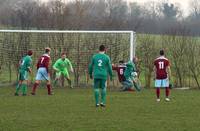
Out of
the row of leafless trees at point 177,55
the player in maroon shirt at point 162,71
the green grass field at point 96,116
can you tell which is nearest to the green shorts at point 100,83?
the green grass field at point 96,116

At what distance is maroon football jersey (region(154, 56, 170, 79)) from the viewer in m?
21.1

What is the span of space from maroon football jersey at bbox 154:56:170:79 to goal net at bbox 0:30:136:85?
12.7 m

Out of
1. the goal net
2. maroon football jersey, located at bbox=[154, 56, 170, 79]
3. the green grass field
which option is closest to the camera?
the green grass field

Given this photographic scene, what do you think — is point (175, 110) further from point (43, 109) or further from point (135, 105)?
point (43, 109)

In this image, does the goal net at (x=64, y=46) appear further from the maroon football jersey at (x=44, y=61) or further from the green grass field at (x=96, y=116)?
the green grass field at (x=96, y=116)

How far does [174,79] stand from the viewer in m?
36.3

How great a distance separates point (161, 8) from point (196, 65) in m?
41.8

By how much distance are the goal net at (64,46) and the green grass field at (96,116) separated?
13430 millimetres

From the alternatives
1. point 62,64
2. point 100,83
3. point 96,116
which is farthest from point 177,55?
point 96,116

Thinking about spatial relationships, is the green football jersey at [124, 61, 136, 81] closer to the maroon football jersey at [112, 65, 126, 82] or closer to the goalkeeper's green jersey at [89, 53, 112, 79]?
the maroon football jersey at [112, 65, 126, 82]

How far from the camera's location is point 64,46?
115 feet

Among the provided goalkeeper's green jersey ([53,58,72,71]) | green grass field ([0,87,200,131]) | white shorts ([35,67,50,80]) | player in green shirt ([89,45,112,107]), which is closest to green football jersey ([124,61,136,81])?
goalkeeper's green jersey ([53,58,72,71])

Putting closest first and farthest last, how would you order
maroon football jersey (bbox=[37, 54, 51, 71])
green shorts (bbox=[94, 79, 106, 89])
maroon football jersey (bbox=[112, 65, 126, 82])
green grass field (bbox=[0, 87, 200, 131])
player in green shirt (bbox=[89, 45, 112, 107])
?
green grass field (bbox=[0, 87, 200, 131]) → player in green shirt (bbox=[89, 45, 112, 107]) → green shorts (bbox=[94, 79, 106, 89]) → maroon football jersey (bbox=[37, 54, 51, 71]) → maroon football jersey (bbox=[112, 65, 126, 82])

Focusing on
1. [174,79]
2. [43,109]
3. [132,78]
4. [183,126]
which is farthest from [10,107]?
[174,79]
